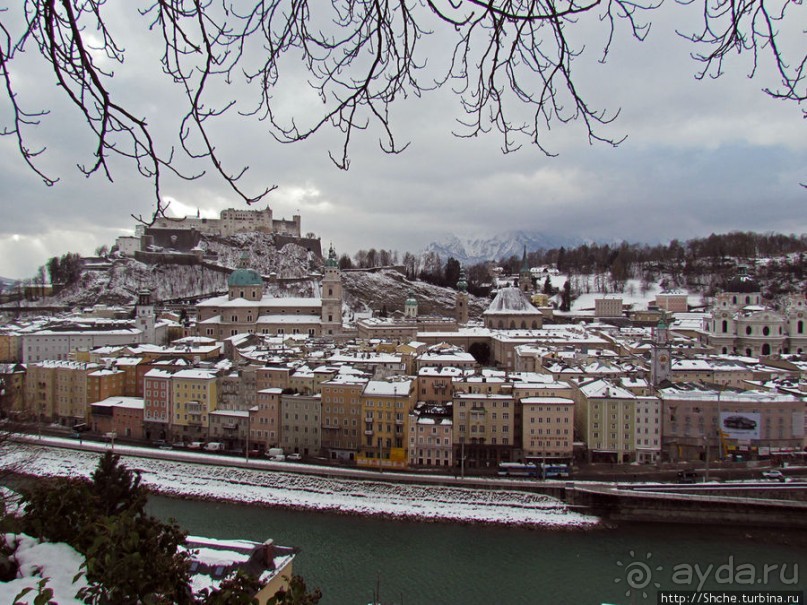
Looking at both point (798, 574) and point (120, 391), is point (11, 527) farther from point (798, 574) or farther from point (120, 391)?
point (120, 391)

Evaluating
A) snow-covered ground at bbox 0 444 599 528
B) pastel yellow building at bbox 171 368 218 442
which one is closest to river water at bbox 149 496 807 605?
snow-covered ground at bbox 0 444 599 528

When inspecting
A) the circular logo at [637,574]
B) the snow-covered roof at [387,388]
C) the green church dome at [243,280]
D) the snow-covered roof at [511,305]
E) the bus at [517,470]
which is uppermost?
the green church dome at [243,280]

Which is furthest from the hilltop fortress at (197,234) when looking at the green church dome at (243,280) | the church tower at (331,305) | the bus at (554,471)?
the bus at (554,471)

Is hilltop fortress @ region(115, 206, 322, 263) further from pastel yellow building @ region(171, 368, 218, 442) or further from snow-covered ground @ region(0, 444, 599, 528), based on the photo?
snow-covered ground @ region(0, 444, 599, 528)

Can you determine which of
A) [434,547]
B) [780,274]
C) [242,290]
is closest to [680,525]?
[434,547]

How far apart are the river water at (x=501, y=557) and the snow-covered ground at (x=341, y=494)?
0.83 ft

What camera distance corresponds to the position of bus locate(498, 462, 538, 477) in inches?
429

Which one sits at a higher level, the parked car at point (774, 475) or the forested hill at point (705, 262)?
the forested hill at point (705, 262)

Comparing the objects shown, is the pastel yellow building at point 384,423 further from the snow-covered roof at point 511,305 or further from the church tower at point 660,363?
the snow-covered roof at point 511,305

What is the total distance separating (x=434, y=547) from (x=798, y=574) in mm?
A: 4816

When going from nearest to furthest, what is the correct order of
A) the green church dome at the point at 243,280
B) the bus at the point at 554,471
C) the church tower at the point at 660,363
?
the bus at the point at 554,471, the church tower at the point at 660,363, the green church dome at the point at 243,280

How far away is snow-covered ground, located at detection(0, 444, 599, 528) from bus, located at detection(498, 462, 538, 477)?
2.54 feet

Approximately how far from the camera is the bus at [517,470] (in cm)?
1089

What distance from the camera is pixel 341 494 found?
10.1 meters
